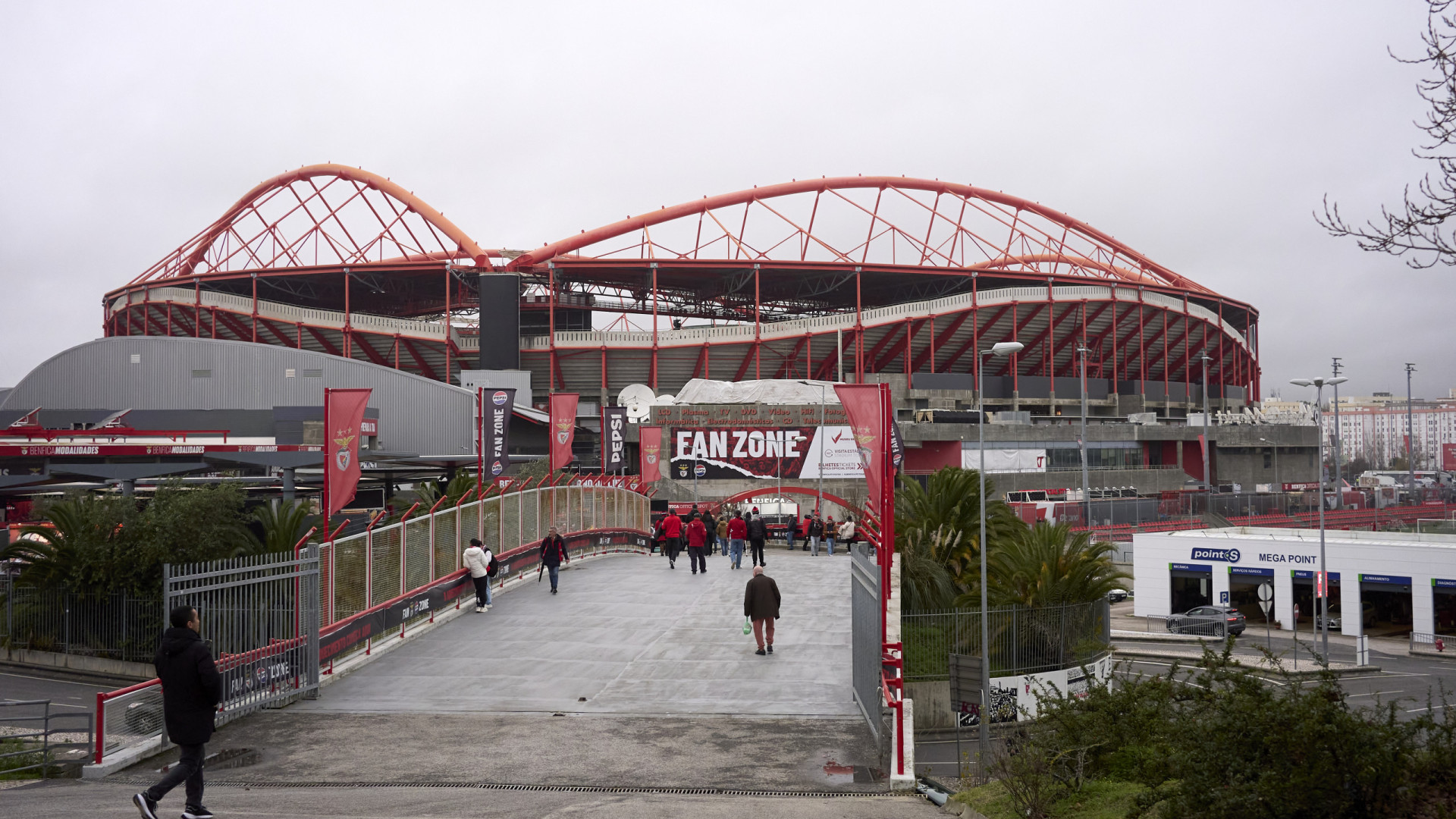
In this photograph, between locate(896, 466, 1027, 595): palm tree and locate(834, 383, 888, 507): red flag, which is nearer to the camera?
locate(834, 383, 888, 507): red flag

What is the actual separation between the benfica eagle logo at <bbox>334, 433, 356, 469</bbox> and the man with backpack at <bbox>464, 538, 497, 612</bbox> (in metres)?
2.63

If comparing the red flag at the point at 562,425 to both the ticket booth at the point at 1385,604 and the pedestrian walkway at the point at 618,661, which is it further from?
the ticket booth at the point at 1385,604

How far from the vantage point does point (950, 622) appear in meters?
17.8

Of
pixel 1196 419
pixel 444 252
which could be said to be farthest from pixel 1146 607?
pixel 444 252

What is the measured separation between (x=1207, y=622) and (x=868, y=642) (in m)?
28.9

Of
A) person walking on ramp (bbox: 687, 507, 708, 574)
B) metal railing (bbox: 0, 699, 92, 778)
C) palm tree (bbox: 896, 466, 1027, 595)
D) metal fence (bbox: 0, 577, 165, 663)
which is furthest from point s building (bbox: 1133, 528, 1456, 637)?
metal railing (bbox: 0, 699, 92, 778)

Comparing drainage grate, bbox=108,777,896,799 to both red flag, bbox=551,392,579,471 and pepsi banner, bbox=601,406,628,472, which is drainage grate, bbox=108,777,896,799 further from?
pepsi banner, bbox=601,406,628,472

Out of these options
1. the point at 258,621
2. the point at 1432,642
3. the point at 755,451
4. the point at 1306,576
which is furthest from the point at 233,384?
the point at 1432,642

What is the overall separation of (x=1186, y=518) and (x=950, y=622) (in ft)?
123

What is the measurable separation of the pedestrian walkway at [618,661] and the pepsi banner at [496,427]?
1146 centimetres

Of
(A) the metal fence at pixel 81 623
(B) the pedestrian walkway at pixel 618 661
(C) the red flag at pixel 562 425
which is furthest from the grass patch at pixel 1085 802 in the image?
(C) the red flag at pixel 562 425

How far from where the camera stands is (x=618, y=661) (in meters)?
14.3

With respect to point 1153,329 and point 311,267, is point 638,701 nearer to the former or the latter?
point 311,267

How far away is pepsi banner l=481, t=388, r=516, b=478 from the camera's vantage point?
31.9 metres
